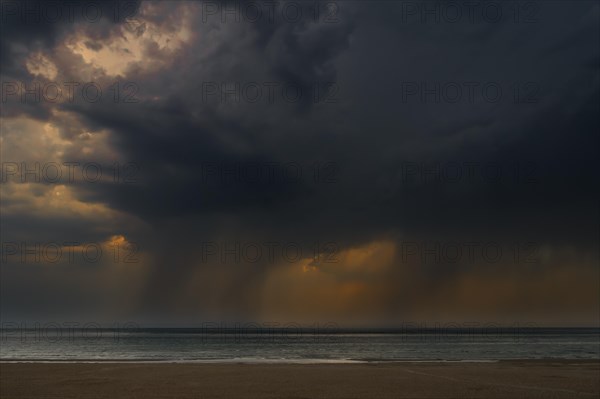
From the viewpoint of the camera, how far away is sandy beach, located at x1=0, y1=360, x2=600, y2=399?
105 feet

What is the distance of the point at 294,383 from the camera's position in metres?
37.1

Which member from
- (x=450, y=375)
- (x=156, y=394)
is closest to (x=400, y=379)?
(x=450, y=375)

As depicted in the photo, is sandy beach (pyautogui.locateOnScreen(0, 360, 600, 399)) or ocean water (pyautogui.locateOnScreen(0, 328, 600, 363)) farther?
ocean water (pyautogui.locateOnScreen(0, 328, 600, 363))

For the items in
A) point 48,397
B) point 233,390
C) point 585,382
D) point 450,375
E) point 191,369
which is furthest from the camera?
point 191,369

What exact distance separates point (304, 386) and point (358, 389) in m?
3.71

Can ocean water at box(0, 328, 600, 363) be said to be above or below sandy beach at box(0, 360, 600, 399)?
below

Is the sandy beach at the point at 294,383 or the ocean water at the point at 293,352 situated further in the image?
the ocean water at the point at 293,352

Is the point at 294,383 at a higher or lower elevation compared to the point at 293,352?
higher

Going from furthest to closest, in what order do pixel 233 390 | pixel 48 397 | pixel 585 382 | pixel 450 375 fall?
pixel 450 375 → pixel 585 382 → pixel 233 390 → pixel 48 397

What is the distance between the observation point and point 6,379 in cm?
3931

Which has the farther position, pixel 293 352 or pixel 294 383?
pixel 293 352

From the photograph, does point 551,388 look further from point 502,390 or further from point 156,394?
point 156,394

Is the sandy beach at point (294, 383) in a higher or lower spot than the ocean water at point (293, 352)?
higher

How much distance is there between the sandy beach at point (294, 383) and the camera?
32.1 metres
